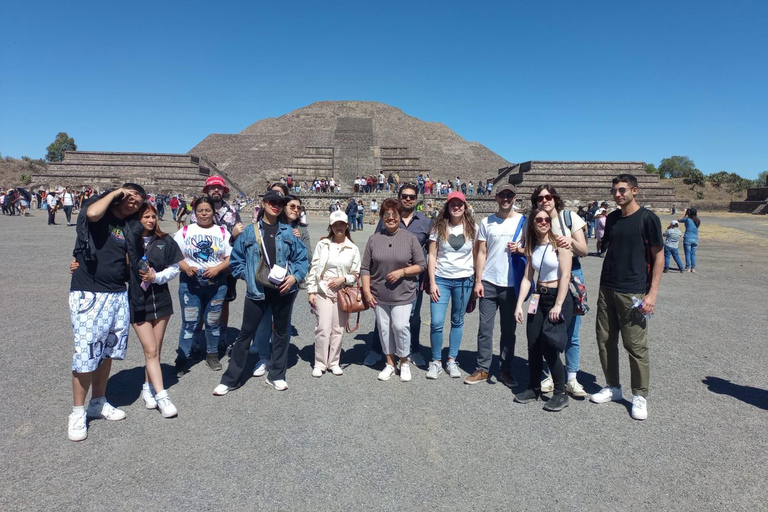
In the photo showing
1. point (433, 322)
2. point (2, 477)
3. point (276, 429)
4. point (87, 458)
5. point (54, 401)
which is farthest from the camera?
point (433, 322)

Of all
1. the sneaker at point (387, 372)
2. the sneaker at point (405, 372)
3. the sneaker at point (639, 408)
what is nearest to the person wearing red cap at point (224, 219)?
the sneaker at point (387, 372)

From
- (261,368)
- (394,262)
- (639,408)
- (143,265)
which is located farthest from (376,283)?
(639,408)

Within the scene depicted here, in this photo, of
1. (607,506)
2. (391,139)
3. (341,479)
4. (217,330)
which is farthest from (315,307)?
(391,139)

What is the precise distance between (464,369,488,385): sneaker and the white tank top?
1.12 metres

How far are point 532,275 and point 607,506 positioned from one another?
187 centimetres

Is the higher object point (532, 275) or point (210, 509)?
point (532, 275)

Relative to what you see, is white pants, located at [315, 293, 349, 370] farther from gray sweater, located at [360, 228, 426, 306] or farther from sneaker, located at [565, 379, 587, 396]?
sneaker, located at [565, 379, 587, 396]

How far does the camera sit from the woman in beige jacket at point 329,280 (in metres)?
4.40

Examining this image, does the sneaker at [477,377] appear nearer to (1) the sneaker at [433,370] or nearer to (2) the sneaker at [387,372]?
(1) the sneaker at [433,370]

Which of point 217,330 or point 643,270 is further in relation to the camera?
point 217,330

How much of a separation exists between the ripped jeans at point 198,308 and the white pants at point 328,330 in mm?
1016

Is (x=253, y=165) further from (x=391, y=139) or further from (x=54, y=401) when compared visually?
(x=54, y=401)

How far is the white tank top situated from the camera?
3.76 meters

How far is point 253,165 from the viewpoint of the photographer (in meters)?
44.1
